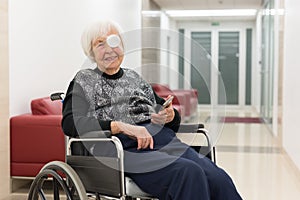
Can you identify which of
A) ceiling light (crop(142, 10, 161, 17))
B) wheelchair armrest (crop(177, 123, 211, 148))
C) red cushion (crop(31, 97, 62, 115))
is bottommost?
wheelchair armrest (crop(177, 123, 211, 148))

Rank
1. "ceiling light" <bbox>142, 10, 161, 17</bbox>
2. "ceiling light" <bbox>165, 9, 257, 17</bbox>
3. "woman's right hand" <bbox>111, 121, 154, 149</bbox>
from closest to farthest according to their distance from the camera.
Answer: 1. "woman's right hand" <bbox>111, 121, 154, 149</bbox>
2. "ceiling light" <bbox>142, 10, 161, 17</bbox>
3. "ceiling light" <bbox>165, 9, 257, 17</bbox>

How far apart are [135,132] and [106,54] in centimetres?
44

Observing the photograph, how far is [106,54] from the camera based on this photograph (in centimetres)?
247

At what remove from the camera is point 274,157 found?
19.9 ft

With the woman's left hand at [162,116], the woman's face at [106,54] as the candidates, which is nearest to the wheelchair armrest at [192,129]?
the woman's left hand at [162,116]

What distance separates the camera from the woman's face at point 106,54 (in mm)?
2449

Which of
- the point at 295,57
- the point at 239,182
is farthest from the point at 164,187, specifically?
the point at 295,57

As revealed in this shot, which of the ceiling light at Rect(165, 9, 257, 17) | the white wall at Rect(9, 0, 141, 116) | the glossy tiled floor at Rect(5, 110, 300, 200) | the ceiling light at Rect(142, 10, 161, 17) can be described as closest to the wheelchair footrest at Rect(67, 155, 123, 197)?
the glossy tiled floor at Rect(5, 110, 300, 200)

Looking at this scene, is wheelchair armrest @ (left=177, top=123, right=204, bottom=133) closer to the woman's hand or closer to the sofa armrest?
the woman's hand

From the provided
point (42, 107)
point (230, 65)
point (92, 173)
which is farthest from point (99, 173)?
point (230, 65)

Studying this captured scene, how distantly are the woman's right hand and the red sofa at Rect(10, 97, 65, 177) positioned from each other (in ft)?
5.63

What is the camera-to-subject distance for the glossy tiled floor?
4.18m

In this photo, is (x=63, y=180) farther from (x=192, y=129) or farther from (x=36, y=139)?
(x=36, y=139)

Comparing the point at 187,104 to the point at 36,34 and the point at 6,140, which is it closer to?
the point at 36,34
